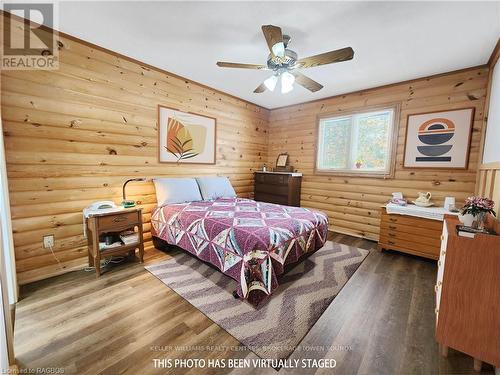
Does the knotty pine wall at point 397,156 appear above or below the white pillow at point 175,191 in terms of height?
above

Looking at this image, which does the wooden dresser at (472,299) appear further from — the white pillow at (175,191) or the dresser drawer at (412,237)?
the white pillow at (175,191)

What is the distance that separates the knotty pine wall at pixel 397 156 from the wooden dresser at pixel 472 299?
6.90 feet

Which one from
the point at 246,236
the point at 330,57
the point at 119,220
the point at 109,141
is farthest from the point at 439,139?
the point at 109,141

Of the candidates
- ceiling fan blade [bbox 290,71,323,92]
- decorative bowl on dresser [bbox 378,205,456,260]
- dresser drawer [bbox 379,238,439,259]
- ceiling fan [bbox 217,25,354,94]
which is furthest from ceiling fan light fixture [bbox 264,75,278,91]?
dresser drawer [bbox 379,238,439,259]

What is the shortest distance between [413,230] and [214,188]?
9.50ft

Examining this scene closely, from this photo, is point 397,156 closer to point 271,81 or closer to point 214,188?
point 271,81

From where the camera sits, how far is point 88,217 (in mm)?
2150

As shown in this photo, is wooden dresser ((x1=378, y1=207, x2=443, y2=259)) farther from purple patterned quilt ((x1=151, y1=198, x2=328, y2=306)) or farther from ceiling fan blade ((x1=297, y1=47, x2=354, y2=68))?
ceiling fan blade ((x1=297, y1=47, x2=354, y2=68))

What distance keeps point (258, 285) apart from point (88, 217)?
186cm

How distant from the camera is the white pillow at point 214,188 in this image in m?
3.33

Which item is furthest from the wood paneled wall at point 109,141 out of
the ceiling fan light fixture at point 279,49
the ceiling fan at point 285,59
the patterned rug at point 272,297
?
the ceiling fan light fixture at point 279,49

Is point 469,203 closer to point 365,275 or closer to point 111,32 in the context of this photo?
point 365,275

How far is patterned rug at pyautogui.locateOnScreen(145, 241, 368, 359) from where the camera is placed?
5.00 ft

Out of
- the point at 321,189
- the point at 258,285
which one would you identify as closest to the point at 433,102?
the point at 321,189
